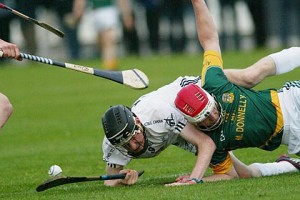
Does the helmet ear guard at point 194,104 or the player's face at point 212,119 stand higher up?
the helmet ear guard at point 194,104

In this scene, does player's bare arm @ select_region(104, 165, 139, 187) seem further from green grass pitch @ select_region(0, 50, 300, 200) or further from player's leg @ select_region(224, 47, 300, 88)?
player's leg @ select_region(224, 47, 300, 88)

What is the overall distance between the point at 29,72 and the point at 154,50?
17.6 ft

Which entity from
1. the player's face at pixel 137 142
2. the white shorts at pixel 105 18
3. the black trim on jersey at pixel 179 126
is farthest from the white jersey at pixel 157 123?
the white shorts at pixel 105 18

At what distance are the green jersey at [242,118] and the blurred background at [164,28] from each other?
64.0ft

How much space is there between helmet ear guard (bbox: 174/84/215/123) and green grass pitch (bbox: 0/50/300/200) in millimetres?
592

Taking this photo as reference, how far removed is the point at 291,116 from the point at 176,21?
2110 cm

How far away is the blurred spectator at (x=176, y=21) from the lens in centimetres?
3070

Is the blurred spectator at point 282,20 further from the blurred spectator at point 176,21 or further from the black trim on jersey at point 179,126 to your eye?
the black trim on jersey at point 179,126

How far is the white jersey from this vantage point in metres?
9.55

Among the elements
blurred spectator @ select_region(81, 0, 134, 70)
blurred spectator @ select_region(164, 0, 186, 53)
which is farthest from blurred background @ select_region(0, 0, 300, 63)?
blurred spectator @ select_region(81, 0, 134, 70)

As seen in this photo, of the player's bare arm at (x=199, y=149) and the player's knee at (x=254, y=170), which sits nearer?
the player's bare arm at (x=199, y=149)

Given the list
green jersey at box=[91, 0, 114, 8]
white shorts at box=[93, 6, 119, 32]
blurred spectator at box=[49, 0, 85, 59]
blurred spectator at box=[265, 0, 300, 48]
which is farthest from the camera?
blurred spectator at box=[49, 0, 85, 59]

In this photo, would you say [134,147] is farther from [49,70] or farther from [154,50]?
[154,50]

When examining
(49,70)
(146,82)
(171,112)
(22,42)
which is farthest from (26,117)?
(22,42)
